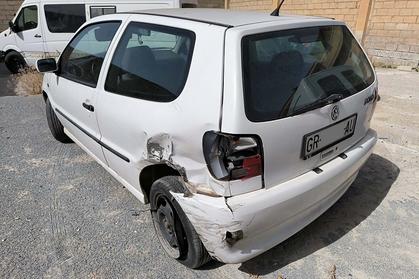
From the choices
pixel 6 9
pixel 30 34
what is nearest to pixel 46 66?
pixel 30 34

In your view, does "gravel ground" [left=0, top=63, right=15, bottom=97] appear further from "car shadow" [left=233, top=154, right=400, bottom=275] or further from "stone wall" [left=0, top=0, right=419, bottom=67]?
"stone wall" [left=0, top=0, right=419, bottom=67]

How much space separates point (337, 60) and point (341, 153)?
0.65 m

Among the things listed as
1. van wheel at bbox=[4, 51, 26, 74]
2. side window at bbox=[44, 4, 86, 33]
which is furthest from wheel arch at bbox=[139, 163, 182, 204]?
van wheel at bbox=[4, 51, 26, 74]

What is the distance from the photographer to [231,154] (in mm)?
1825

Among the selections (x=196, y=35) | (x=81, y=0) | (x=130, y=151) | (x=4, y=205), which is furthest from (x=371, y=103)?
(x=81, y=0)

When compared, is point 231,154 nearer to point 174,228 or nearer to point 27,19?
point 174,228

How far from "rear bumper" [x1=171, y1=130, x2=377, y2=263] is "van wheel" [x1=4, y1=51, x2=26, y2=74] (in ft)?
30.5

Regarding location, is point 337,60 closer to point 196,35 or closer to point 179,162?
point 196,35

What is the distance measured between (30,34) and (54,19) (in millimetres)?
838

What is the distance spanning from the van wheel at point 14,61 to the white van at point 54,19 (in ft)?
0.80

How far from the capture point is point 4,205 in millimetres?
3012

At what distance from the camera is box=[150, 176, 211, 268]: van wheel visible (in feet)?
6.94

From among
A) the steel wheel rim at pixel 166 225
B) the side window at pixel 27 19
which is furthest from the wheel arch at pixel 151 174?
the side window at pixel 27 19

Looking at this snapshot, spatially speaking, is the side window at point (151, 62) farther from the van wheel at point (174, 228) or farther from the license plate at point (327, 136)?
the license plate at point (327, 136)
